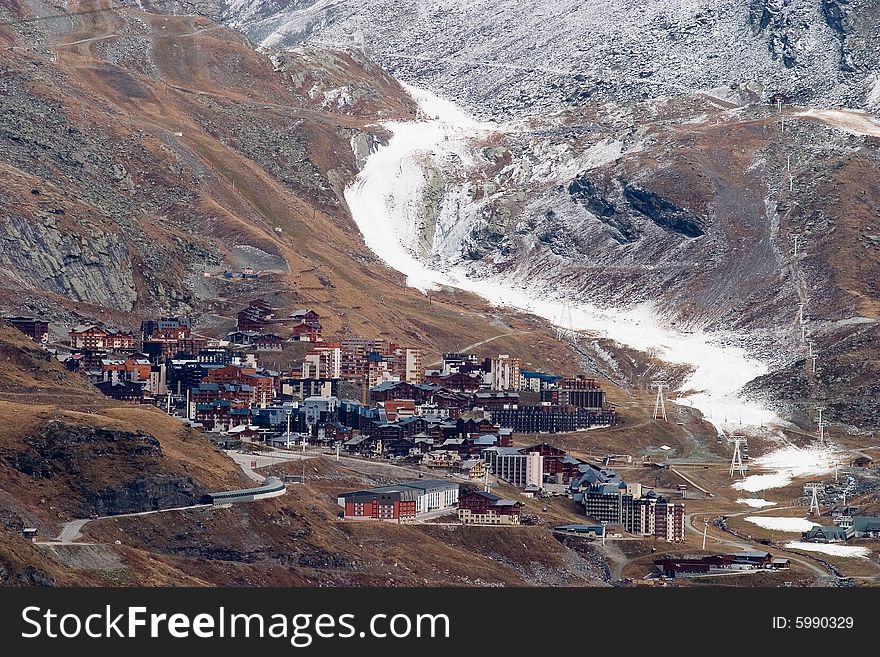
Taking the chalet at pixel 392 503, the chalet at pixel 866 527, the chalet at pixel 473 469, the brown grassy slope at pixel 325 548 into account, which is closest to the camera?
the brown grassy slope at pixel 325 548

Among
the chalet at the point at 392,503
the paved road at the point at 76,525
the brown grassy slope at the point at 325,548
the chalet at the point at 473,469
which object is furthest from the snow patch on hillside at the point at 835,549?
the paved road at the point at 76,525

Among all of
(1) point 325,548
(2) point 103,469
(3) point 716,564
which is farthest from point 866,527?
(2) point 103,469

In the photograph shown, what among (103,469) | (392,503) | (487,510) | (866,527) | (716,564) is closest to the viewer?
(103,469)

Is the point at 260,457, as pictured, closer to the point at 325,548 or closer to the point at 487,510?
the point at 487,510

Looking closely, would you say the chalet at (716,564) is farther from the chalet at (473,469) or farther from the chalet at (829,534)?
the chalet at (473,469)

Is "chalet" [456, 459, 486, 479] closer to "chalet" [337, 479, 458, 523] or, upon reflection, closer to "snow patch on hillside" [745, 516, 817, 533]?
"chalet" [337, 479, 458, 523]

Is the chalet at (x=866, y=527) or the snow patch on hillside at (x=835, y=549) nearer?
the snow patch on hillside at (x=835, y=549)

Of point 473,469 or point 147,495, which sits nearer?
point 147,495

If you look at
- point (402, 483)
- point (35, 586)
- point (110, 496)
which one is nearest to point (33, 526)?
point (110, 496)
